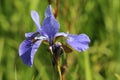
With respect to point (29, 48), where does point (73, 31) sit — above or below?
below

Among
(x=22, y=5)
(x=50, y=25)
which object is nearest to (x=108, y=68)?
(x=22, y=5)

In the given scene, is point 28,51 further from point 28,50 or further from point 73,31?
point 73,31

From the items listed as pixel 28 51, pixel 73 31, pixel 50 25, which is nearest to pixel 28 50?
pixel 28 51

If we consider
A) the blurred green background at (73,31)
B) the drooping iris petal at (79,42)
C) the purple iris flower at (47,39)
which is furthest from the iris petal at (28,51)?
the blurred green background at (73,31)

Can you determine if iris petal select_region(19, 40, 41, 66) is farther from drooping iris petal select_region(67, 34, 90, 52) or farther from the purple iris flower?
drooping iris petal select_region(67, 34, 90, 52)

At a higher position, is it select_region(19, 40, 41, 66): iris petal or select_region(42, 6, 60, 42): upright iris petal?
select_region(42, 6, 60, 42): upright iris petal

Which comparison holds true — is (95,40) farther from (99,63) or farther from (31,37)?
(31,37)

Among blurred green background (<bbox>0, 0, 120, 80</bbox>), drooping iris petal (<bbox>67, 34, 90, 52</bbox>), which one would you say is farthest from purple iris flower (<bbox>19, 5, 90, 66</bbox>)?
blurred green background (<bbox>0, 0, 120, 80</bbox>)

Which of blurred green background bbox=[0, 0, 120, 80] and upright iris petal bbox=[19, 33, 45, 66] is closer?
upright iris petal bbox=[19, 33, 45, 66]
